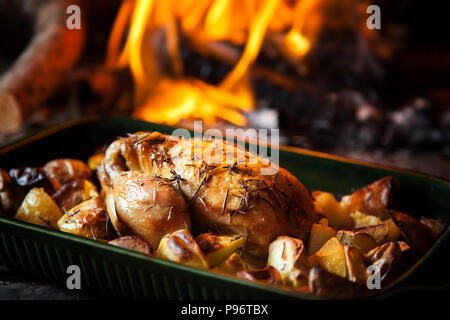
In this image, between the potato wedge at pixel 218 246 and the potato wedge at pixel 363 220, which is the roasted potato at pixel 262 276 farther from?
the potato wedge at pixel 363 220

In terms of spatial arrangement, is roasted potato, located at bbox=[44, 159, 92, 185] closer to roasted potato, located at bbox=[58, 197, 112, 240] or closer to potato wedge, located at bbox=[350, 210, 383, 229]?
roasted potato, located at bbox=[58, 197, 112, 240]

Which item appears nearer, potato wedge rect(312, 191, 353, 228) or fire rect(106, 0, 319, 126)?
potato wedge rect(312, 191, 353, 228)

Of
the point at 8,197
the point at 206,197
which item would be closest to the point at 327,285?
the point at 206,197

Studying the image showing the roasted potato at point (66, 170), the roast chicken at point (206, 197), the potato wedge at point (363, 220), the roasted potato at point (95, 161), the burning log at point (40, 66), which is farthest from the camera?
the burning log at point (40, 66)

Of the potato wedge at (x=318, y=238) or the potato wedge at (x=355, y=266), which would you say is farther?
the potato wedge at (x=318, y=238)

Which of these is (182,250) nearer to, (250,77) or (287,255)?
(287,255)

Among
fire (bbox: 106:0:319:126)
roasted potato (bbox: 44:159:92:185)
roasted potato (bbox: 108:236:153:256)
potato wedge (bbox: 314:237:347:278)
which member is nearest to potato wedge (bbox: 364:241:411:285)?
potato wedge (bbox: 314:237:347:278)

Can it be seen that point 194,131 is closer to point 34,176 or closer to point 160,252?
point 34,176

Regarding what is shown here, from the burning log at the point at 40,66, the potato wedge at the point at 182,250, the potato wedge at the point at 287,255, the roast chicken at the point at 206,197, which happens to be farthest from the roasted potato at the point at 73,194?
the burning log at the point at 40,66

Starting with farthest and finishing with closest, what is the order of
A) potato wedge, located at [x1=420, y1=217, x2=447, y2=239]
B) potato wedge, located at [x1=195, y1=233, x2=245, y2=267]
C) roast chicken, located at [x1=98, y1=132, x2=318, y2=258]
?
potato wedge, located at [x1=420, y1=217, x2=447, y2=239]
roast chicken, located at [x1=98, y1=132, x2=318, y2=258]
potato wedge, located at [x1=195, y1=233, x2=245, y2=267]
